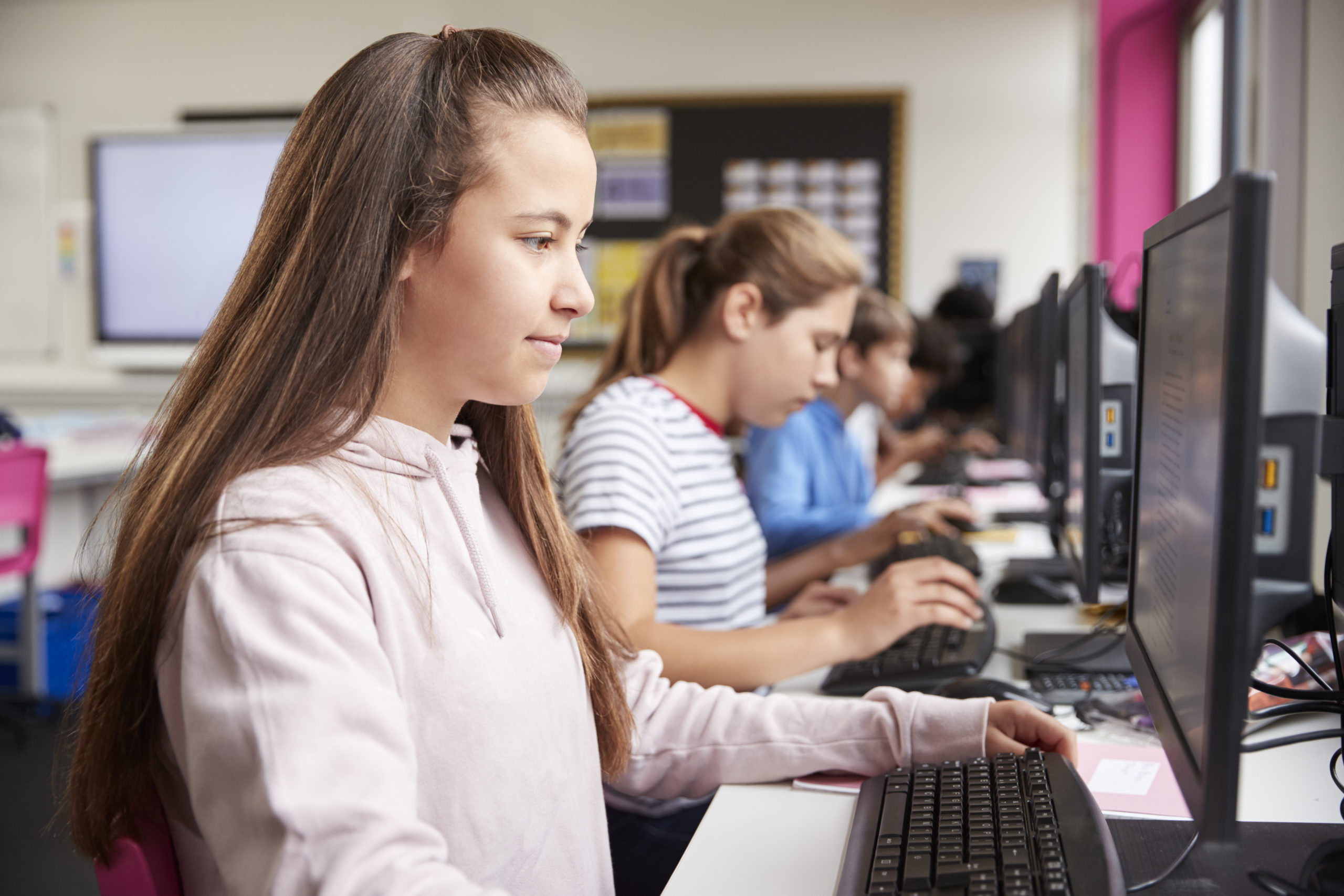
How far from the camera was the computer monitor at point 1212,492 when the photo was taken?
55 cm

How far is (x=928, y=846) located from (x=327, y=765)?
39 cm

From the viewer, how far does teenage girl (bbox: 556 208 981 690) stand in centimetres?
127

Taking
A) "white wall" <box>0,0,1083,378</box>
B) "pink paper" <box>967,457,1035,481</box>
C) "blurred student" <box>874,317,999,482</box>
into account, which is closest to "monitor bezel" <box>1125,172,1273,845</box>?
"pink paper" <box>967,457,1035,481</box>

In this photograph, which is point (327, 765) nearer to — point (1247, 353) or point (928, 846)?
point (928, 846)

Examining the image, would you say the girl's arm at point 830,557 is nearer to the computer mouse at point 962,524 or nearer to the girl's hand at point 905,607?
the computer mouse at point 962,524

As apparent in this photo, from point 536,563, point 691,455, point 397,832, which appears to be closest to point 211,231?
point 691,455

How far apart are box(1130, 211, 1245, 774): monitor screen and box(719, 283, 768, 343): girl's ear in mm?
754

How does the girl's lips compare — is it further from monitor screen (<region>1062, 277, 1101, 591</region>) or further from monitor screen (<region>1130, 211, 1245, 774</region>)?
monitor screen (<region>1062, 277, 1101, 591</region>)

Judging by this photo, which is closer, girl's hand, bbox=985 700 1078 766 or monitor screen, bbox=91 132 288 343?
girl's hand, bbox=985 700 1078 766

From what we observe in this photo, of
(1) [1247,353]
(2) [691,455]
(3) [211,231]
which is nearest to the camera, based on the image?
(1) [1247,353]

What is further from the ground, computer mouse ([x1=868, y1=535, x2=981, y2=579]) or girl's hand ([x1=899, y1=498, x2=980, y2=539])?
girl's hand ([x1=899, y1=498, x2=980, y2=539])

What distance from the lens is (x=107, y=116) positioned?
557 centimetres

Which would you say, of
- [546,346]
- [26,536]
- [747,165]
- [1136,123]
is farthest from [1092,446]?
[747,165]

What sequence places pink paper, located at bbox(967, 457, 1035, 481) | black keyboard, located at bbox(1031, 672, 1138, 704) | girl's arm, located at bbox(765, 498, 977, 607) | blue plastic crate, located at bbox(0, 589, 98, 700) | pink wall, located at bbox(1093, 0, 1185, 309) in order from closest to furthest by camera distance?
black keyboard, located at bbox(1031, 672, 1138, 704), girl's arm, located at bbox(765, 498, 977, 607), blue plastic crate, located at bbox(0, 589, 98, 700), pink paper, located at bbox(967, 457, 1035, 481), pink wall, located at bbox(1093, 0, 1185, 309)
